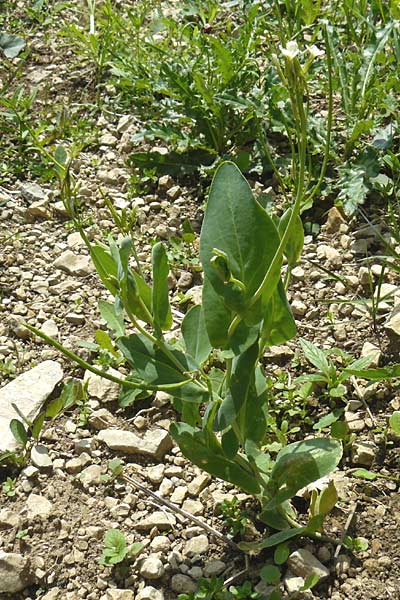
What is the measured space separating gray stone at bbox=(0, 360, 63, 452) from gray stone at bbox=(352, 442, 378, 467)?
0.82 m

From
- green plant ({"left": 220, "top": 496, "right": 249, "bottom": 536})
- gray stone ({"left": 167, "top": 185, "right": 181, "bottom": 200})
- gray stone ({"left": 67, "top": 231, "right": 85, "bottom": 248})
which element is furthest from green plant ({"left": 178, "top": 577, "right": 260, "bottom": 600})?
gray stone ({"left": 167, "top": 185, "right": 181, "bottom": 200})

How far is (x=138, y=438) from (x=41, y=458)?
24 centimetres

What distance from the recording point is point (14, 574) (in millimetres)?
1878

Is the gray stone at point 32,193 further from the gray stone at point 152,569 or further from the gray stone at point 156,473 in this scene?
the gray stone at point 152,569

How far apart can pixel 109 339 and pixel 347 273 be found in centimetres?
73

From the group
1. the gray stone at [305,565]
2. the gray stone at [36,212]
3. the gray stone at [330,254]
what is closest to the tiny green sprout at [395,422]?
the gray stone at [305,565]

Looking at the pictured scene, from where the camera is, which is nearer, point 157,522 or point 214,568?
point 214,568

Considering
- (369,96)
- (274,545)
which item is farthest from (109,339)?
(369,96)

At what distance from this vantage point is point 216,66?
9.98ft

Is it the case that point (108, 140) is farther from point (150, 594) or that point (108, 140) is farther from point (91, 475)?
point (150, 594)

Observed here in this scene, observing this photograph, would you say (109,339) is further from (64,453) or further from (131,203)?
(131,203)

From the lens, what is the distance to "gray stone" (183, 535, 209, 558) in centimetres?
191

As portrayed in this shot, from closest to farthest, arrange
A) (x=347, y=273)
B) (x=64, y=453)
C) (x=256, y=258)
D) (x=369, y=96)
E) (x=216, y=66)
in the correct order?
(x=256, y=258)
(x=64, y=453)
(x=347, y=273)
(x=369, y=96)
(x=216, y=66)

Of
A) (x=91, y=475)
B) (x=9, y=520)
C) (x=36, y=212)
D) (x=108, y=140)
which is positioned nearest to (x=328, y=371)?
(x=91, y=475)
